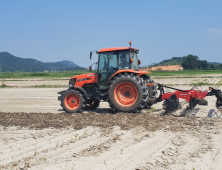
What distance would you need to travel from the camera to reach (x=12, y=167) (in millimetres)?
3879

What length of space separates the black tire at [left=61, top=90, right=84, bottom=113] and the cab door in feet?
2.76

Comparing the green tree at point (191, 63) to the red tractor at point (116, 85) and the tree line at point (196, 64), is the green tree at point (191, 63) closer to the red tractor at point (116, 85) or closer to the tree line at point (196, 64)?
the tree line at point (196, 64)

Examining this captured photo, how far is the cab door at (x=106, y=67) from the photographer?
27.7 ft

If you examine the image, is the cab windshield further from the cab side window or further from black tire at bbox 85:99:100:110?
black tire at bbox 85:99:100:110

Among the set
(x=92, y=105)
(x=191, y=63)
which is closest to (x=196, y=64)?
(x=191, y=63)

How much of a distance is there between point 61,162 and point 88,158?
456 millimetres

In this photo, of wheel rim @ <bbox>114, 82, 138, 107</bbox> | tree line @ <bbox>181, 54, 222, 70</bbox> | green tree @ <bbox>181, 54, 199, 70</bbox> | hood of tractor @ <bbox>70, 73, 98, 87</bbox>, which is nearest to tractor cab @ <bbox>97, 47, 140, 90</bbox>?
hood of tractor @ <bbox>70, 73, 98, 87</bbox>

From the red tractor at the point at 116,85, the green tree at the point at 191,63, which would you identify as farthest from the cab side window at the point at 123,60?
the green tree at the point at 191,63

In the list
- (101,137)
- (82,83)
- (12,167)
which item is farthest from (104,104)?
(12,167)

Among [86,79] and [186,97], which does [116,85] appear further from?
[186,97]

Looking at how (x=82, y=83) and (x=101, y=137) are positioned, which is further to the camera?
(x=82, y=83)

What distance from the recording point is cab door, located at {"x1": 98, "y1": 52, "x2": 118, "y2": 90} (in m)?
8.45

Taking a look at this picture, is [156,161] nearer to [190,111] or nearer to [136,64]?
[190,111]

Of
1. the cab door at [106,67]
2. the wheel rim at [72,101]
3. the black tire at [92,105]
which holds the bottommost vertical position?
the black tire at [92,105]
